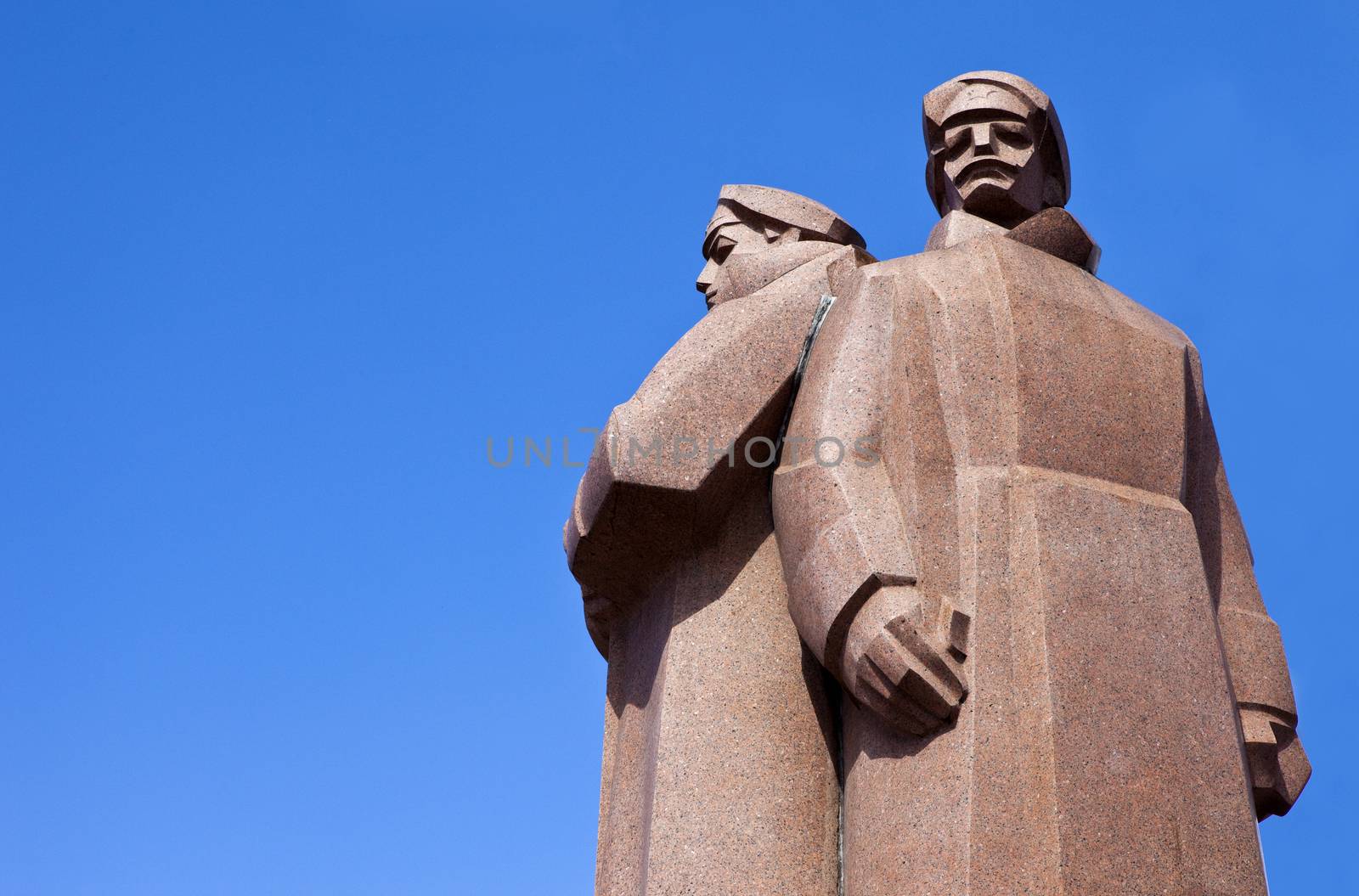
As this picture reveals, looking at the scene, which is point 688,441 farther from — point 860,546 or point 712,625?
point 860,546

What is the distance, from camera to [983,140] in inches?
286

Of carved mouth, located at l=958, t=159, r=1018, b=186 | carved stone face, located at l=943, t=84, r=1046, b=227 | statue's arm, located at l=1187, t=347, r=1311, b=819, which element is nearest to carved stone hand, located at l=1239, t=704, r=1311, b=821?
statue's arm, located at l=1187, t=347, r=1311, b=819

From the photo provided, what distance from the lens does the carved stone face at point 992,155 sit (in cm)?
725

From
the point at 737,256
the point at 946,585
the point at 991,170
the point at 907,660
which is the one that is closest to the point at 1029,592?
the point at 946,585

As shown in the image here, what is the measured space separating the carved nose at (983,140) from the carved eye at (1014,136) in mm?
57

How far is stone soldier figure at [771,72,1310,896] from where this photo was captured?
549 centimetres

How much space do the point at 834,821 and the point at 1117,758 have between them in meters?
1.20

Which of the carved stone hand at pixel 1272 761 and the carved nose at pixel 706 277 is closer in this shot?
the carved stone hand at pixel 1272 761

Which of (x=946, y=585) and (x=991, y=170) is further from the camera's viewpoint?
(x=991, y=170)

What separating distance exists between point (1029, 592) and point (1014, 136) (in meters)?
2.39

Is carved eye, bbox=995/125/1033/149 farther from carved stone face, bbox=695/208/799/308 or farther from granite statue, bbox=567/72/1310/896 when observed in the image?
carved stone face, bbox=695/208/799/308

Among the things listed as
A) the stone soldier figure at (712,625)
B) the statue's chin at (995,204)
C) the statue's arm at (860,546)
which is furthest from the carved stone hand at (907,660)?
the statue's chin at (995,204)

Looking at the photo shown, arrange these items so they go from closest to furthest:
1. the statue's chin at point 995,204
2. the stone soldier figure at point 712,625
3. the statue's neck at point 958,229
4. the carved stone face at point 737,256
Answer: the stone soldier figure at point 712,625, the statue's neck at point 958,229, the statue's chin at point 995,204, the carved stone face at point 737,256

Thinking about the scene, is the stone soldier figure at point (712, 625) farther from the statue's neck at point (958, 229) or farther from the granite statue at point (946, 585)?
the statue's neck at point (958, 229)
